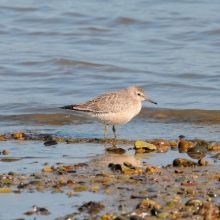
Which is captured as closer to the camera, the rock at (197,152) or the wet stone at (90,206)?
the wet stone at (90,206)

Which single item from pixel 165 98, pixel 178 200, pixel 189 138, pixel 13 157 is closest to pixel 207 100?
pixel 165 98

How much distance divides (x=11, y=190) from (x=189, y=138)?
4.25 meters

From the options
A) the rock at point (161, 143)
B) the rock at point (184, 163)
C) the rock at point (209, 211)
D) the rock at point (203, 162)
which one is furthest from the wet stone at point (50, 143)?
the rock at point (209, 211)

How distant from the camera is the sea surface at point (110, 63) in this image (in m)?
11.5

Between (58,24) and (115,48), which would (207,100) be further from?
(58,24)

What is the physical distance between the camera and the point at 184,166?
307 inches

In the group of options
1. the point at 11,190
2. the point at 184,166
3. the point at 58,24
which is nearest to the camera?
the point at 11,190

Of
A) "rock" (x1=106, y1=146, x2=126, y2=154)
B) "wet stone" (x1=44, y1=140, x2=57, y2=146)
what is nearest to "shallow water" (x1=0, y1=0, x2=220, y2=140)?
"wet stone" (x1=44, y1=140, x2=57, y2=146)

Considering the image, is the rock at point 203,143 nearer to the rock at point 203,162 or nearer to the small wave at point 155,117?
the rock at point 203,162

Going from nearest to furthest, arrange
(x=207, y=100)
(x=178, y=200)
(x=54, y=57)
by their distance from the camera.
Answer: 1. (x=178, y=200)
2. (x=207, y=100)
3. (x=54, y=57)

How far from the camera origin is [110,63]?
16016 mm

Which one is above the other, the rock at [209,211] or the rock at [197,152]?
the rock at [197,152]

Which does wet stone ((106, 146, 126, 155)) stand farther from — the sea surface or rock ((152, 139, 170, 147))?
rock ((152, 139, 170, 147))

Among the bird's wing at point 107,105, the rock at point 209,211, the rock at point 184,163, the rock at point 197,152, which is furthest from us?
the bird's wing at point 107,105
